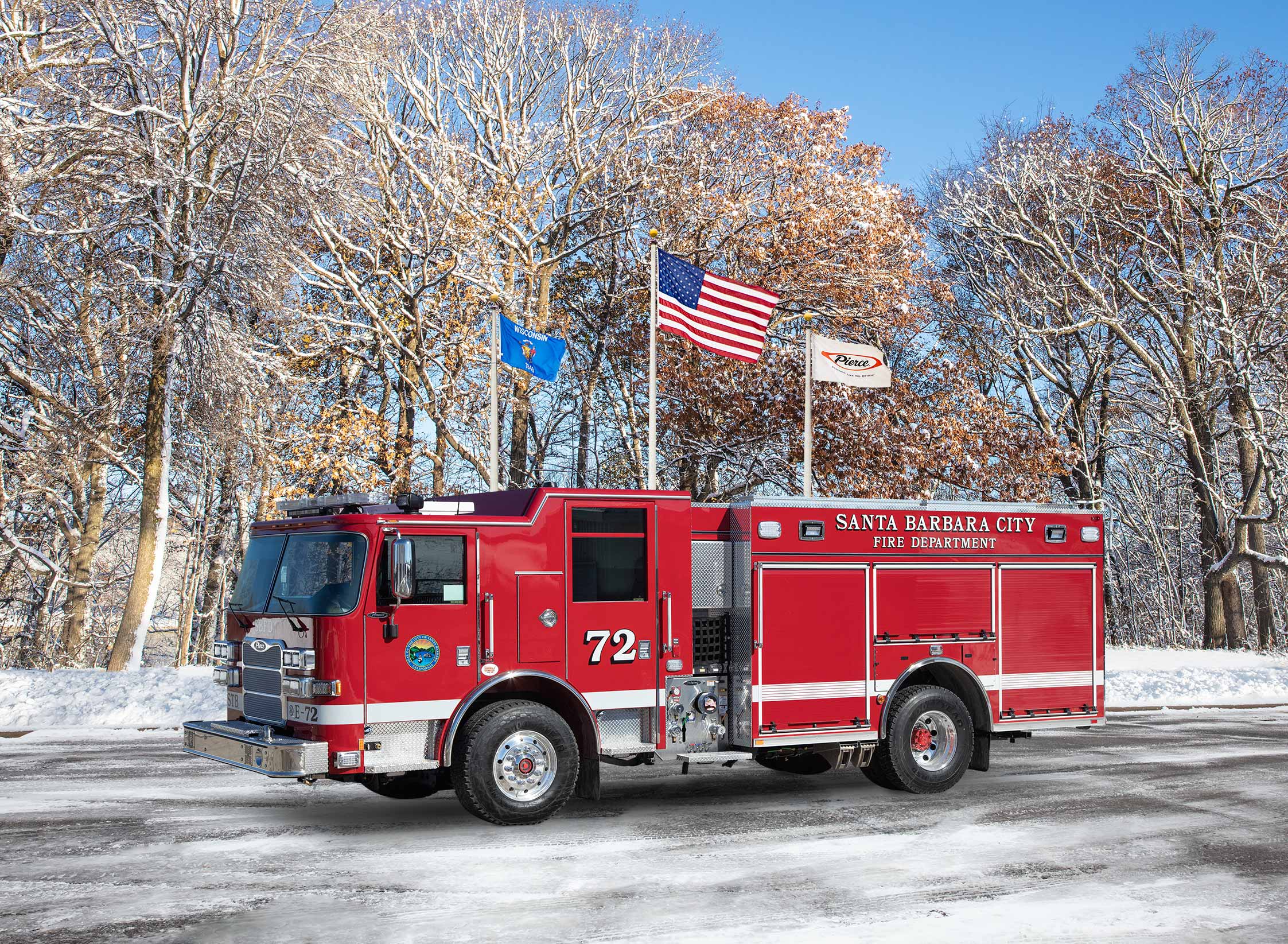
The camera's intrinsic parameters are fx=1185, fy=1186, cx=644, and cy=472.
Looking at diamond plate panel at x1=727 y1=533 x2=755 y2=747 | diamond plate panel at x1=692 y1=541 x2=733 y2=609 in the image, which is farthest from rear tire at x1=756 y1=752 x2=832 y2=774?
diamond plate panel at x1=692 y1=541 x2=733 y2=609

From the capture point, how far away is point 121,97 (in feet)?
75.8

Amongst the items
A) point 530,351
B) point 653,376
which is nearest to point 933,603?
point 653,376

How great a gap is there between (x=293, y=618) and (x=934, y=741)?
19.6 ft

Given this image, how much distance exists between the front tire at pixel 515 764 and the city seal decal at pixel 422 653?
559mm

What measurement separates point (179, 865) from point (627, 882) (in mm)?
3023

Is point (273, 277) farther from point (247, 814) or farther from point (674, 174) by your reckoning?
point (247, 814)

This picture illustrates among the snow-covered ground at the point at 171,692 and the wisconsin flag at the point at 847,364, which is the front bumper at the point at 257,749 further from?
the wisconsin flag at the point at 847,364

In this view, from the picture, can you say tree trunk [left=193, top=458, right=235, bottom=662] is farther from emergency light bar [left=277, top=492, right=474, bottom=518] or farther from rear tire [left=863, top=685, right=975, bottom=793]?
rear tire [left=863, top=685, right=975, bottom=793]

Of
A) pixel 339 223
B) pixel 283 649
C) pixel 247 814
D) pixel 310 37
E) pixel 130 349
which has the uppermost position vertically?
pixel 310 37

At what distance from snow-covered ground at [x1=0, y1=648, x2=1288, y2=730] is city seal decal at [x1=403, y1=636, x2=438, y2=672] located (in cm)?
818

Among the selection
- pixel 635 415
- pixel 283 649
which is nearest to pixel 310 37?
pixel 635 415

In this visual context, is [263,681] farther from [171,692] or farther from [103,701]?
[171,692]

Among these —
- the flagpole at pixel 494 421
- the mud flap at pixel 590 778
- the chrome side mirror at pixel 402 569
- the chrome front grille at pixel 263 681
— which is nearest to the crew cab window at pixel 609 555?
the mud flap at pixel 590 778

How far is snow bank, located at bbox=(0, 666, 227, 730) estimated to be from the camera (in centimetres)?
1545
